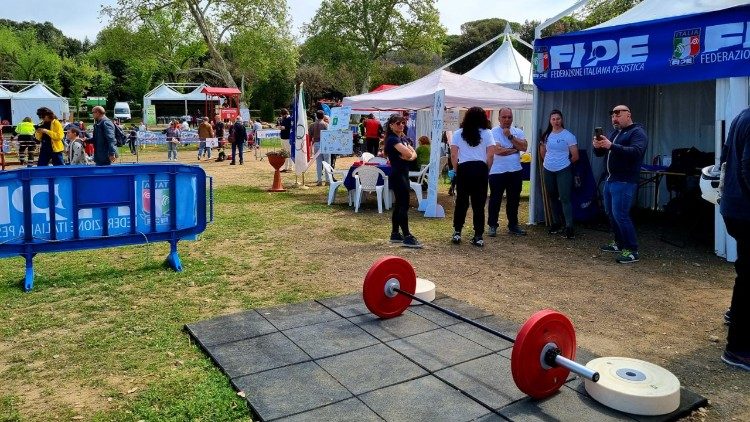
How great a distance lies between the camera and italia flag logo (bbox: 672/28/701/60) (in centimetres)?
652

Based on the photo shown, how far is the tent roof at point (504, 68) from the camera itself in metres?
15.1

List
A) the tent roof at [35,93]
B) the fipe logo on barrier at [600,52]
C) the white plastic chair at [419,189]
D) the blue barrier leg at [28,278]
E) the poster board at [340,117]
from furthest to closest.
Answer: the tent roof at [35,93] < the poster board at [340,117] < the white plastic chair at [419,189] < the fipe logo on barrier at [600,52] < the blue barrier leg at [28,278]

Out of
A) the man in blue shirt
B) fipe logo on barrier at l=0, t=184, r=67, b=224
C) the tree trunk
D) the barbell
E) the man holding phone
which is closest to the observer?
the barbell

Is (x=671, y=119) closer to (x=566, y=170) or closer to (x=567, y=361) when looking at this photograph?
(x=566, y=170)

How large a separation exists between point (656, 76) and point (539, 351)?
5048 millimetres

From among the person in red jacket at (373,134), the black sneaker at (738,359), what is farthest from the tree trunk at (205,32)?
the black sneaker at (738,359)

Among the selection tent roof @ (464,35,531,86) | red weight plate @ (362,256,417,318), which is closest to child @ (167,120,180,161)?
tent roof @ (464,35,531,86)

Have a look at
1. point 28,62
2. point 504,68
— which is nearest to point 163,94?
point 504,68

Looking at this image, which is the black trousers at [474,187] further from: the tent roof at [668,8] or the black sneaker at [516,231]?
the tent roof at [668,8]

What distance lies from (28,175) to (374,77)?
1798 inches

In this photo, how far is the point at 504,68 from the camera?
50.8 feet

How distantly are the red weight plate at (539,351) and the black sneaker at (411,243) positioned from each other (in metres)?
4.12

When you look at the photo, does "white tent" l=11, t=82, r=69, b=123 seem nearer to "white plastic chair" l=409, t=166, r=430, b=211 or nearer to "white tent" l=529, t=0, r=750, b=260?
"white plastic chair" l=409, t=166, r=430, b=211

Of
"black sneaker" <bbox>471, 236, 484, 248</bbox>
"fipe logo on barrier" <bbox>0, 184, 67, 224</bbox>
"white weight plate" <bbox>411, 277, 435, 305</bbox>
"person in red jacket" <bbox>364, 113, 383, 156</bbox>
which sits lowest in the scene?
"white weight plate" <bbox>411, 277, 435, 305</bbox>
